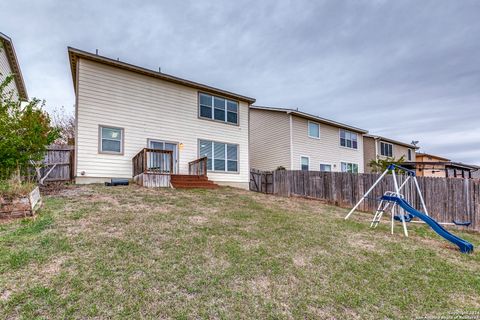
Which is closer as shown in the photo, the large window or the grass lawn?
the grass lawn

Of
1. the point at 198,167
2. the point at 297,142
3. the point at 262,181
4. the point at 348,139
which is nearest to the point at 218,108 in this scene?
the point at 198,167

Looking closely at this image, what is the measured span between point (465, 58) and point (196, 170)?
16.9 meters

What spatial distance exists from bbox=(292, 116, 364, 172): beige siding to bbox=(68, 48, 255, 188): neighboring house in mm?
4330

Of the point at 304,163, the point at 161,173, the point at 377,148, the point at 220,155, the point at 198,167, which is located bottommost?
the point at 161,173

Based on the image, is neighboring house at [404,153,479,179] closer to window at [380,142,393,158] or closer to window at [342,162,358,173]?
window at [380,142,393,158]

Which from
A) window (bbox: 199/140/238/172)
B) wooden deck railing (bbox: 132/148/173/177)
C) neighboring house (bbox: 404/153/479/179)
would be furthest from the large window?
wooden deck railing (bbox: 132/148/173/177)

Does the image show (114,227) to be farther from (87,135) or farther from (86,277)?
(87,135)

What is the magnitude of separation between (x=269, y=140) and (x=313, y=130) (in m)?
3.33

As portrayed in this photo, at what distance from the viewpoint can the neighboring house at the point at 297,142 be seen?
17984mm

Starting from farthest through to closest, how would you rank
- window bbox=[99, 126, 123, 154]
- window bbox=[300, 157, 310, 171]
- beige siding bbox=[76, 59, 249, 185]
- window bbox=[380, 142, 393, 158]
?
window bbox=[380, 142, 393, 158], window bbox=[300, 157, 310, 171], window bbox=[99, 126, 123, 154], beige siding bbox=[76, 59, 249, 185]

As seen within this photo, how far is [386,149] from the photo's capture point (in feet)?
86.5

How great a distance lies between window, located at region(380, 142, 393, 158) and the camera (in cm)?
2567

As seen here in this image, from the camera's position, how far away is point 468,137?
123ft

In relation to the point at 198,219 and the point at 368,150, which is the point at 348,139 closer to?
the point at 368,150
